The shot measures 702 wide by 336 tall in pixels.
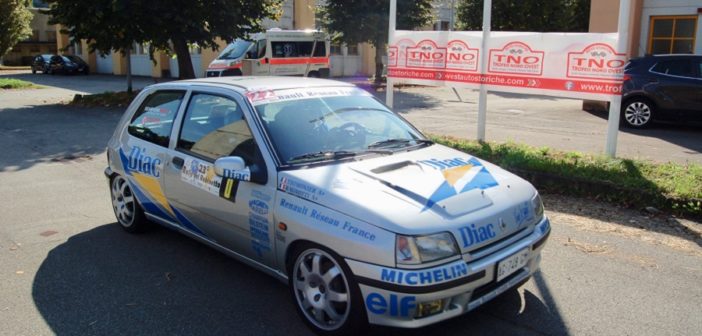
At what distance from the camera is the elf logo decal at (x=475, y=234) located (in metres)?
3.30

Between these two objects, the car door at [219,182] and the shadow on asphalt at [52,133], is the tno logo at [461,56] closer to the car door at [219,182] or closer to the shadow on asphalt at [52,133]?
the car door at [219,182]

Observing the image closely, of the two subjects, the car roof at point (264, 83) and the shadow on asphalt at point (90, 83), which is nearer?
the car roof at point (264, 83)

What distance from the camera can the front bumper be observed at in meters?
3.14

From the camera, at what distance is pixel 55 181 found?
25.9 ft

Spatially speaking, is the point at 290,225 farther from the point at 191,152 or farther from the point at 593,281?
the point at 593,281

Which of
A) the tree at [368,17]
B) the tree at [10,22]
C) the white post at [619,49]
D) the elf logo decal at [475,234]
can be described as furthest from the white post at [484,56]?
the tree at [10,22]

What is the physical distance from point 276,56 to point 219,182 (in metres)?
20.6

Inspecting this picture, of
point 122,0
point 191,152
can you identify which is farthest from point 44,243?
point 122,0

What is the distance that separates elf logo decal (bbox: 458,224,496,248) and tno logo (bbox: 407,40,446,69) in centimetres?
676

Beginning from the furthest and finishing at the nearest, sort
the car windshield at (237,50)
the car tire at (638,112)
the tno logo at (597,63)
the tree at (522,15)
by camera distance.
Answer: the tree at (522,15) → the car windshield at (237,50) → the car tire at (638,112) → the tno logo at (597,63)

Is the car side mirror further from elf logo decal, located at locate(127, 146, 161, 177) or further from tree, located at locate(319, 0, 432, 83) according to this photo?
tree, located at locate(319, 0, 432, 83)

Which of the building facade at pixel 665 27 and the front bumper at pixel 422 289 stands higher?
the building facade at pixel 665 27

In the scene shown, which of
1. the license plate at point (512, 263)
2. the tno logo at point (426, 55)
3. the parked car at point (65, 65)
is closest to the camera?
the license plate at point (512, 263)

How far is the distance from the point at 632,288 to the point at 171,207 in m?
3.67
